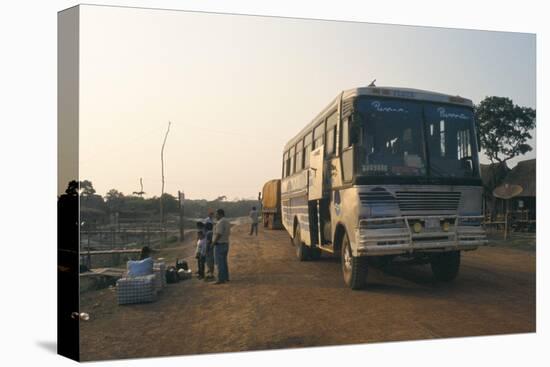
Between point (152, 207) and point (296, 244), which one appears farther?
point (296, 244)

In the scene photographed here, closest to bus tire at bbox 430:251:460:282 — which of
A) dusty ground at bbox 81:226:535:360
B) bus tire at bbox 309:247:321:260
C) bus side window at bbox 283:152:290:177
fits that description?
dusty ground at bbox 81:226:535:360

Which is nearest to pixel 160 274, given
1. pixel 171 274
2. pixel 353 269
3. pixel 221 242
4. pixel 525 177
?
pixel 171 274

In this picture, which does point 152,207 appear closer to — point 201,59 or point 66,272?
point 66,272

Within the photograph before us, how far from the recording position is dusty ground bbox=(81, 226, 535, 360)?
25.2 feet

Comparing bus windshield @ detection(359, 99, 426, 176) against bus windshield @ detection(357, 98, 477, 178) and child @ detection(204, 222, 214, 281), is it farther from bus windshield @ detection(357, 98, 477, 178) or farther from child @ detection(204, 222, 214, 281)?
child @ detection(204, 222, 214, 281)

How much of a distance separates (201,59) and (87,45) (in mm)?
1606

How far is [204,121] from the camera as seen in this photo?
825 cm

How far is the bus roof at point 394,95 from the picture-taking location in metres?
8.94

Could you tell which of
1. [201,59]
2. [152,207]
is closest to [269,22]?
[201,59]

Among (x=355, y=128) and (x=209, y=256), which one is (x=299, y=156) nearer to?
(x=355, y=128)

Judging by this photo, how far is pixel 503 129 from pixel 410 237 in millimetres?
2540

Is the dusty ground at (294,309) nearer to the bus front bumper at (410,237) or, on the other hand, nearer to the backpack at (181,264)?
the backpack at (181,264)

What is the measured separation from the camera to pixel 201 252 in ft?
27.9

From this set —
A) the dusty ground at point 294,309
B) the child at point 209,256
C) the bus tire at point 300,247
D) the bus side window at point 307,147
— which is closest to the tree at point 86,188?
the dusty ground at point 294,309
